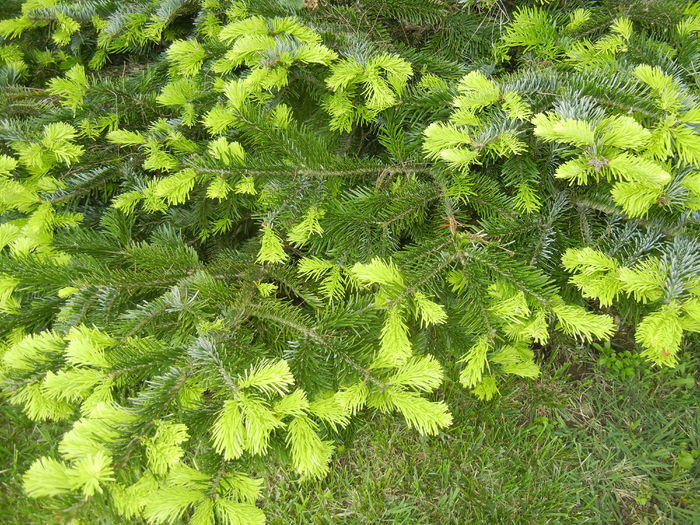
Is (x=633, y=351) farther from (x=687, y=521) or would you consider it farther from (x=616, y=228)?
(x=616, y=228)

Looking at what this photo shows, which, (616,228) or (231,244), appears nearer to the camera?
(616,228)

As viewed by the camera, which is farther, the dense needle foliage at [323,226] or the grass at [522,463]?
the grass at [522,463]

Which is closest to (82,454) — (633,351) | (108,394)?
(108,394)

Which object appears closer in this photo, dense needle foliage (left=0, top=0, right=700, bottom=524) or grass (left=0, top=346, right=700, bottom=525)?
dense needle foliage (left=0, top=0, right=700, bottom=524)

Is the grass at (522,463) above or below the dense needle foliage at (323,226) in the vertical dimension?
below

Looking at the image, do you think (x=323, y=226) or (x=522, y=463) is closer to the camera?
Result: (x=323, y=226)
